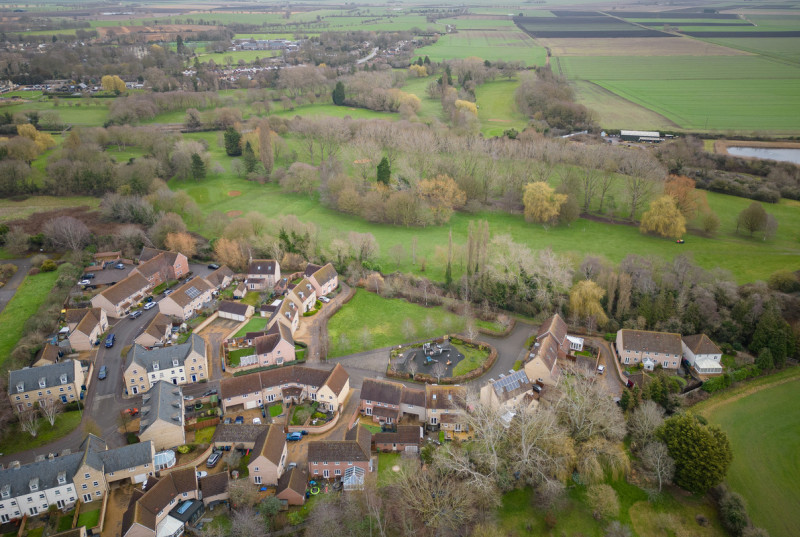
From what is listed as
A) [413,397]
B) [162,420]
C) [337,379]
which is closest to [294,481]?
[337,379]

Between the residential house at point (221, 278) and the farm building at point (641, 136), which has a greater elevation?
the farm building at point (641, 136)

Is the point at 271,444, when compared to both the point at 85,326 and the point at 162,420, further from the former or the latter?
the point at 85,326

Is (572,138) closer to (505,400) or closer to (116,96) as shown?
(505,400)

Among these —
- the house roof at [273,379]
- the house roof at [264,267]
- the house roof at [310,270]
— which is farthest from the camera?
the house roof at [264,267]

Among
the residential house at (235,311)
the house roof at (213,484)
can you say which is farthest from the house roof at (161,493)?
the residential house at (235,311)

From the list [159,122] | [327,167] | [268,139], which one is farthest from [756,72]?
[159,122]

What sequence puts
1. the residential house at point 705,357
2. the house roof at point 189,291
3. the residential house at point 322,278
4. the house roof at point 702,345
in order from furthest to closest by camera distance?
the residential house at point 322,278 < the house roof at point 189,291 < the house roof at point 702,345 < the residential house at point 705,357

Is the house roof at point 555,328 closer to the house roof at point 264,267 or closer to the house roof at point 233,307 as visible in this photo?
the house roof at point 233,307

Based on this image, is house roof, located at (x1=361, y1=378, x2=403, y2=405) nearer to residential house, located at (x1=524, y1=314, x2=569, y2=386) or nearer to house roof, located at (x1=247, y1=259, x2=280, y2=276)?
residential house, located at (x1=524, y1=314, x2=569, y2=386)
